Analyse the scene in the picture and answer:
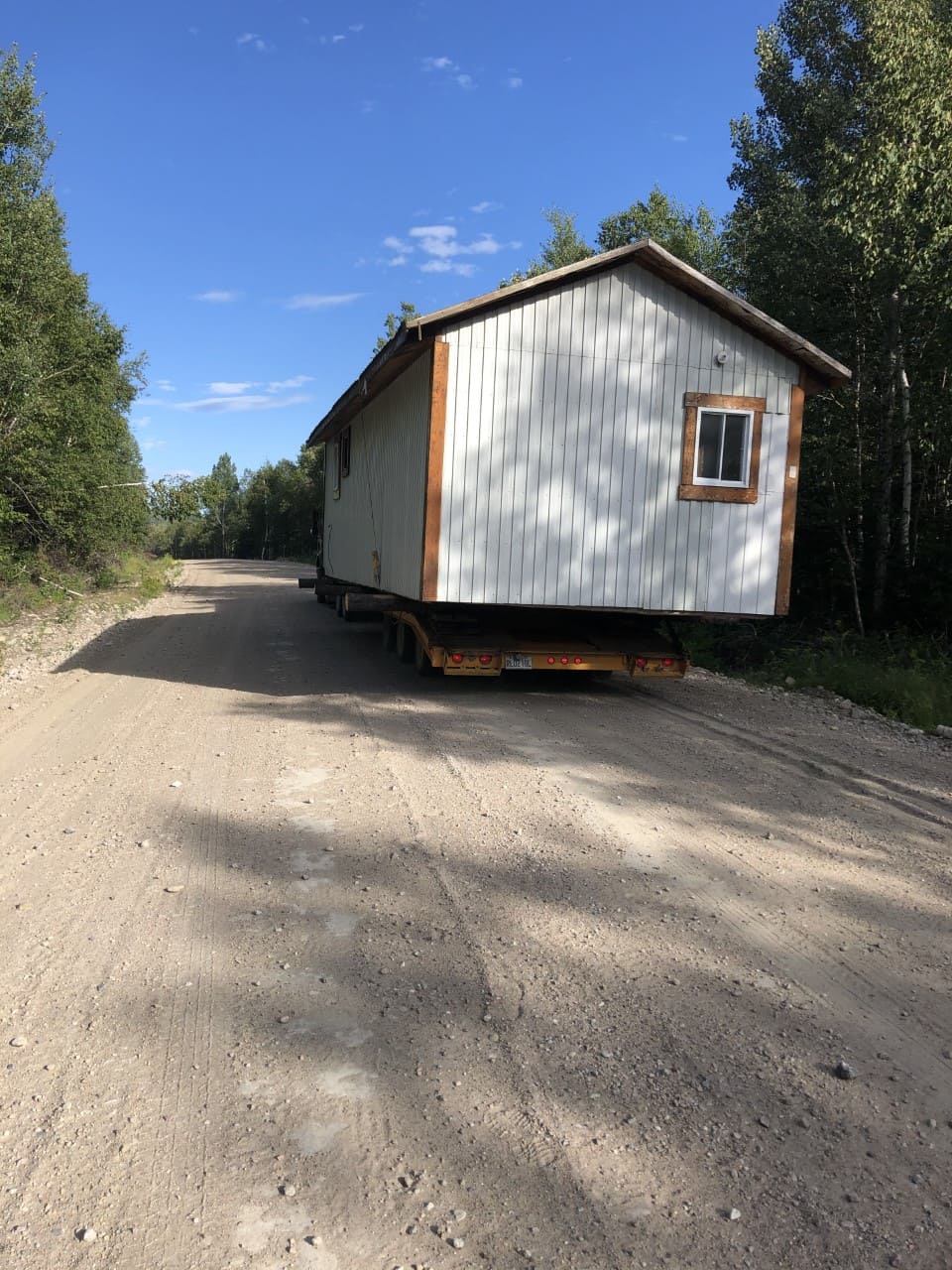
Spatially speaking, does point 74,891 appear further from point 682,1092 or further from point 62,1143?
point 682,1092

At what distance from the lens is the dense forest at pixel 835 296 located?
12.2 m

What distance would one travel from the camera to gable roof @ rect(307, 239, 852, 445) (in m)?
8.98

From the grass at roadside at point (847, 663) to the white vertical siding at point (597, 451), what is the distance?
1.89 metres

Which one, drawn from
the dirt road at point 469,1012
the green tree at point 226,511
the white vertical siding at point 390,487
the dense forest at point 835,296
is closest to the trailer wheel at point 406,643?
the white vertical siding at point 390,487

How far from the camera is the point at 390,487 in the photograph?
1191 centimetres

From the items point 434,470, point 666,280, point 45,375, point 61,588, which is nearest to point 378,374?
point 434,470

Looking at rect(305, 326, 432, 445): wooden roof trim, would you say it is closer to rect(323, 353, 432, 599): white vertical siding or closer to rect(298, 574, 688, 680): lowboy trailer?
rect(323, 353, 432, 599): white vertical siding

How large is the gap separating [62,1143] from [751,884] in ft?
11.0

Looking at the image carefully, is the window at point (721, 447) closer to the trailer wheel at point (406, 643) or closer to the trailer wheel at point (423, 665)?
the trailer wheel at point (423, 665)

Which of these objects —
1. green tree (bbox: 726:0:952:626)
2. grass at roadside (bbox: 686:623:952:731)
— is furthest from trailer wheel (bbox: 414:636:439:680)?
green tree (bbox: 726:0:952:626)

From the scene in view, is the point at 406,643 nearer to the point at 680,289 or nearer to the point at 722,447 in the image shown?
the point at 722,447

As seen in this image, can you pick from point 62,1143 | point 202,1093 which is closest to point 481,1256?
point 202,1093

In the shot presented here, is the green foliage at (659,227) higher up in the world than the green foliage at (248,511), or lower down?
higher up

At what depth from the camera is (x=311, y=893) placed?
4.40m
